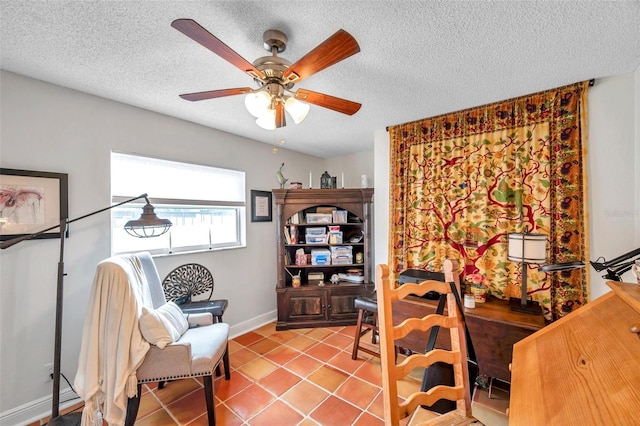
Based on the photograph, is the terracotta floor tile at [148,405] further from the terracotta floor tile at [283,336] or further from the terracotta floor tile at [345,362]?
the terracotta floor tile at [345,362]

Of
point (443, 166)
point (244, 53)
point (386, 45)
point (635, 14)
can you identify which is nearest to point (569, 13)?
point (635, 14)

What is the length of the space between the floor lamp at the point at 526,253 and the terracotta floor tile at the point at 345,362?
1367 mm

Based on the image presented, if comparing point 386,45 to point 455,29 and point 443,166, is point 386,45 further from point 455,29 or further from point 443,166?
point 443,166

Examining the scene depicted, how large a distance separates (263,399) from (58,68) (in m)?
2.68

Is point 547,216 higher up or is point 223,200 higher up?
point 223,200

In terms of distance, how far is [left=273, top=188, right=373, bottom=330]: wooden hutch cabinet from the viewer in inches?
119

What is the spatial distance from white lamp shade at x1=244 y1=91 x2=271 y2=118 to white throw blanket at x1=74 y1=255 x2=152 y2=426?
129 centimetres

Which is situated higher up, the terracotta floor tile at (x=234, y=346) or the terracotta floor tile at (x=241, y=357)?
the terracotta floor tile at (x=241, y=357)

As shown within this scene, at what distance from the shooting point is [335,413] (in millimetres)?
1668

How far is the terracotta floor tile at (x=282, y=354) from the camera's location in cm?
229

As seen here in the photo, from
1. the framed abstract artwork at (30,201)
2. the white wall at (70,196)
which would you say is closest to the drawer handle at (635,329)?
the white wall at (70,196)

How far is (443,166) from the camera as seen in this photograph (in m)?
2.38

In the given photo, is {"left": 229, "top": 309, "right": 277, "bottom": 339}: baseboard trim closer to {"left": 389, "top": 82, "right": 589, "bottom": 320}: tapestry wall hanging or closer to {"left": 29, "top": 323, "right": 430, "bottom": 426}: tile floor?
{"left": 29, "top": 323, "right": 430, "bottom": 426}: tile floor

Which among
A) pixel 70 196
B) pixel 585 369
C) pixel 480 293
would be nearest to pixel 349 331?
pixel 480 293
